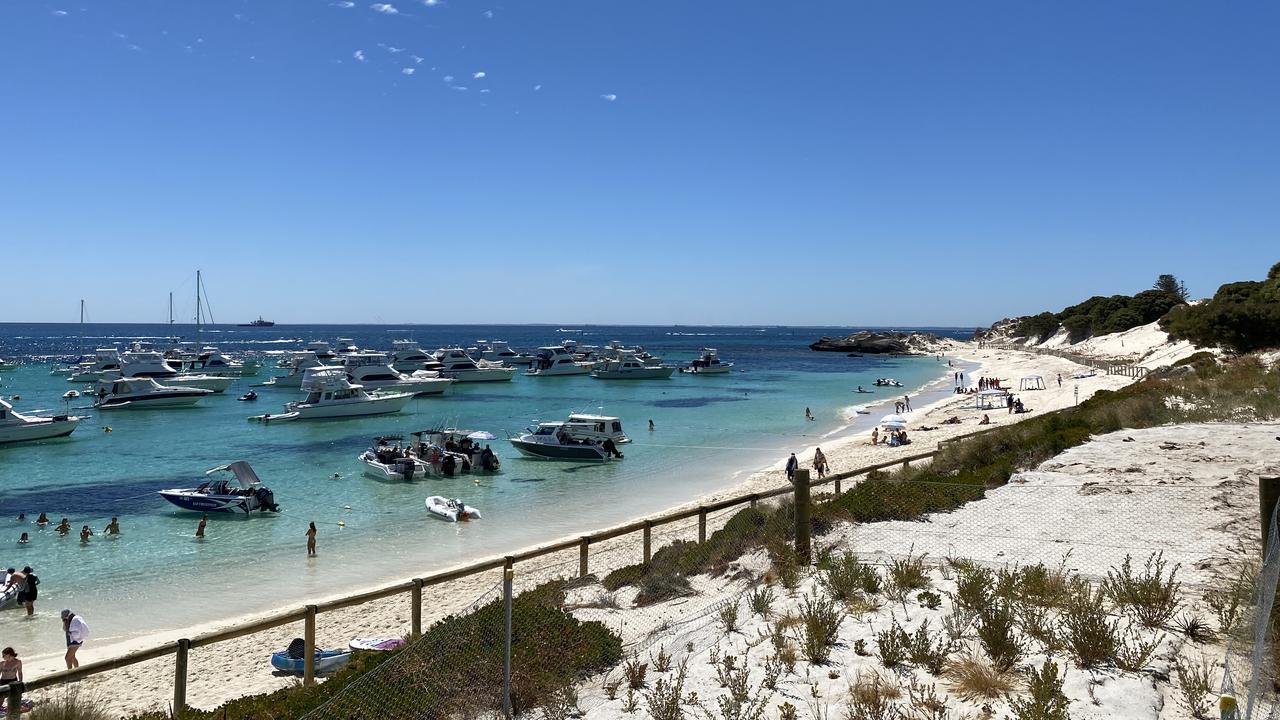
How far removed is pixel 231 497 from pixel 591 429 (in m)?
15.9

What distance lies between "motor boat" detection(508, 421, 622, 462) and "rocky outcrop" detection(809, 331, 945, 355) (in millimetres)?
124022

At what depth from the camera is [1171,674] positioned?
6.08m

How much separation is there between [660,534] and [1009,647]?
14.3 m

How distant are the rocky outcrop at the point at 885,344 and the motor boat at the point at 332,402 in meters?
116

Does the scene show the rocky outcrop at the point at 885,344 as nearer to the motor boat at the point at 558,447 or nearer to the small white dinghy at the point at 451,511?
the motor boat at the point at 558,447

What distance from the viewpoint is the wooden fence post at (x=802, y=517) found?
9.93 meters

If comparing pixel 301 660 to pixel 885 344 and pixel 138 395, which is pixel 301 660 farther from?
pixel 885 344

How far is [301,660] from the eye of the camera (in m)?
12.3

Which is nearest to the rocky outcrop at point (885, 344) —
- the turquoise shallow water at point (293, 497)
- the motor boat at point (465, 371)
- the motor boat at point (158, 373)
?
the motor boat at point (465, 371)

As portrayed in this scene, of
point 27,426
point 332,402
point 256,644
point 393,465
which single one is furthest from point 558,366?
point 256,644

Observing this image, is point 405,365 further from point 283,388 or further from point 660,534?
point 660,534

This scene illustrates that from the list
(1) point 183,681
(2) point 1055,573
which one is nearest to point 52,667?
(1) point 183,681

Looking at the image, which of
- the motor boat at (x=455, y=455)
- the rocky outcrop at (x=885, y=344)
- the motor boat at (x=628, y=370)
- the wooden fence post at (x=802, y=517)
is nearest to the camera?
the wooden fence post at (x=802, y=517)

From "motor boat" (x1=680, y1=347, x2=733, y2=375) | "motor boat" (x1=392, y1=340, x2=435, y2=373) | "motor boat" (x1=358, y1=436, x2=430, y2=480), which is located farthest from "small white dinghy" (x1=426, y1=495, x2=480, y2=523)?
"motor boat" (x1=680, y1=347, x2=733, y2=375)
